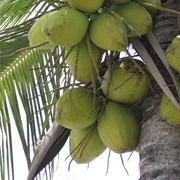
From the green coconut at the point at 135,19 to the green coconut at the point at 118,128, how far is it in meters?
0.29

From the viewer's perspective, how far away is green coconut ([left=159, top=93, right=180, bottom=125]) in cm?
175

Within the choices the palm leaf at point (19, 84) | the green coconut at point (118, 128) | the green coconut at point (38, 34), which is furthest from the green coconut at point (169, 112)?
the palm leaf at point (19, 84)

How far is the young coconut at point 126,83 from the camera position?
6.05 feet

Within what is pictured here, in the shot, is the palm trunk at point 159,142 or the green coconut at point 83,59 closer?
the palm trunk at point 159,142

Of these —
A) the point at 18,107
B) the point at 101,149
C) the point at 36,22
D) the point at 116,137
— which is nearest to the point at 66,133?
the point at 101,149

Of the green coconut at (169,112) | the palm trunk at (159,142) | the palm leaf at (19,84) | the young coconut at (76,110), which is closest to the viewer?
the palm trunk at (159,142)

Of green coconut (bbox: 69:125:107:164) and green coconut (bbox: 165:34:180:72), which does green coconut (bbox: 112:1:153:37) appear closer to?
green coconut (bbox: 165:34:180:72)

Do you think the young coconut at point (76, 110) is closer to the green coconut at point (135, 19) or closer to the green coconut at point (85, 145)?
the green coconut at point (85, 145)

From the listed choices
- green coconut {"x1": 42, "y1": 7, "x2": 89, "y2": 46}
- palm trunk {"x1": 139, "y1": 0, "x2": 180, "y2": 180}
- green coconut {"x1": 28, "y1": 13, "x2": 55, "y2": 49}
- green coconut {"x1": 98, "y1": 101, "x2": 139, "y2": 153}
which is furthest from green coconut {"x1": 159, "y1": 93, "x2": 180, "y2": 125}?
green coconut {"x1": 28, "y1": 13, "x2": 55, "y2": 49}

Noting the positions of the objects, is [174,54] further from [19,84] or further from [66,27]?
[19,84]

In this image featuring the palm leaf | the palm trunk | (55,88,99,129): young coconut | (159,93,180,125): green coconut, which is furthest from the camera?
the palm leaf

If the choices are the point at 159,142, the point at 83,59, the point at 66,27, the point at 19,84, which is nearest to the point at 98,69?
the point at 83,59

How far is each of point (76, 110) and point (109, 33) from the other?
0.34 metres

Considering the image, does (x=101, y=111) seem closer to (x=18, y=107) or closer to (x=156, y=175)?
(x=156, y=175)
